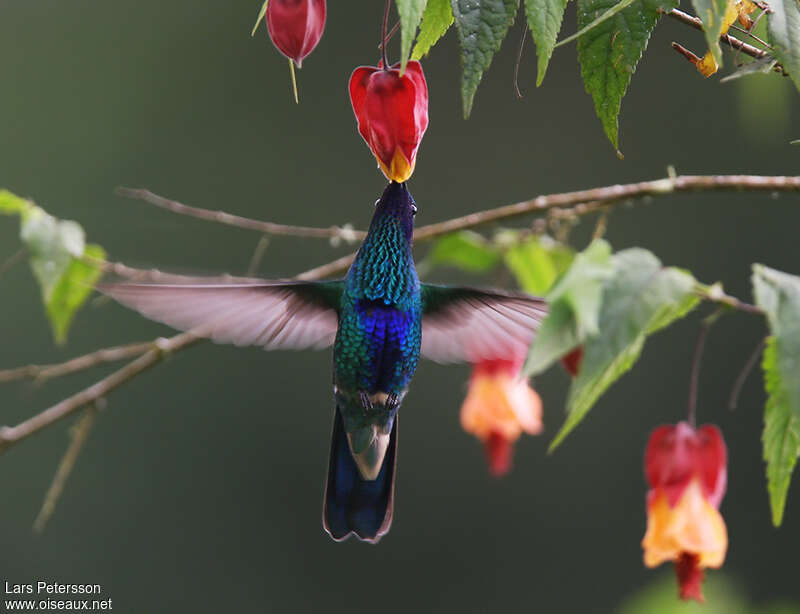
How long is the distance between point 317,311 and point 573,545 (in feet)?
5.77

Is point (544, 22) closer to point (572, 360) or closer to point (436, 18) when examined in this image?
point (436, 18)

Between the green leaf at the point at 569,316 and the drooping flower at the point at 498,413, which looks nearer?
the green leaf at the point at 569,316

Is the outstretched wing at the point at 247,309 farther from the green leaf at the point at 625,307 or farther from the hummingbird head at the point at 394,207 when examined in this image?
the green leaf at the point at 625,307

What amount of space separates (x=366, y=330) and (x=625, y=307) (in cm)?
36

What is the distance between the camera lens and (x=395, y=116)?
2.19ft

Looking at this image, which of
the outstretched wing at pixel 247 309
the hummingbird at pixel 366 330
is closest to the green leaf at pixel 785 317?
the hummingbird at pixel 366 330

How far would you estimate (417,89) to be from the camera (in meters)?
0.68

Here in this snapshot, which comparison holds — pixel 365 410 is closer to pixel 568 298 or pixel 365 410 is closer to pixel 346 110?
pixel 568 298

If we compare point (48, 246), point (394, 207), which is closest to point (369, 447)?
point (394, 207)

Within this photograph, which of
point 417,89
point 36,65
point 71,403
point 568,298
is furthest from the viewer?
point 36,65

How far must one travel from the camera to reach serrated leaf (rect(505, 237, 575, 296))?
1.25 metres

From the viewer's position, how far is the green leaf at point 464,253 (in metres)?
1.28

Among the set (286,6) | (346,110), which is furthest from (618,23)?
(346,110)

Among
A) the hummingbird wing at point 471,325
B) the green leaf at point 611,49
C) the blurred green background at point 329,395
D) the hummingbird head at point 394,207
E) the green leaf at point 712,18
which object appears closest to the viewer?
the green leaf at point 712,18
